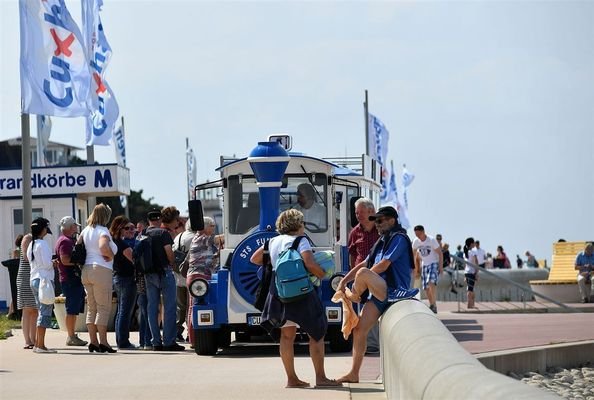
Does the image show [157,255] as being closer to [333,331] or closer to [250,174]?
[250,174]

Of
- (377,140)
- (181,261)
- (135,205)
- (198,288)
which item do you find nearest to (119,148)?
(377,140)

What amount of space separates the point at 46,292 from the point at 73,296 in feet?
2.55

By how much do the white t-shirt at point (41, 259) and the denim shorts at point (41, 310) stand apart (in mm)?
96

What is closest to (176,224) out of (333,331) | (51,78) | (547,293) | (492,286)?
(333,331)

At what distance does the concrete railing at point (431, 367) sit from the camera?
528 centimetres

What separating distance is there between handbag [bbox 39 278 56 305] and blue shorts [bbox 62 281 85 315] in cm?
67

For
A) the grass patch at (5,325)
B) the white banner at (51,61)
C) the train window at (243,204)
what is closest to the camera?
the train window at (243,204)

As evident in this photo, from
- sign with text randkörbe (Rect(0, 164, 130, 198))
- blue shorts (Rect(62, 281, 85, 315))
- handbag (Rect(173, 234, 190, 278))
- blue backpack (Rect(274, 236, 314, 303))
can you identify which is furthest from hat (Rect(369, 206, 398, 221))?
sign with text randkörbe (Rect(0, 164, 130, 198))

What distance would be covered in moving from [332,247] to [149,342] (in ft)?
9.91

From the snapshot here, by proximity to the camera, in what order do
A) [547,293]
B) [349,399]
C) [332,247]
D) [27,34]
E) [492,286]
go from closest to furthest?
1. [349,399]
2. [332,247]
3. [27,34]
4. [547,293]
5. [492,286]

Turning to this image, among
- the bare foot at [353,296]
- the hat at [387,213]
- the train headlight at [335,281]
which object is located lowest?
the train headlight at [335,281]

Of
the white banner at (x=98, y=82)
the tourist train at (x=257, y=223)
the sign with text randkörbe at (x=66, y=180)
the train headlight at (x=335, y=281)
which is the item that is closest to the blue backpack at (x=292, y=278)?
the tourist train at (x=257, y=223)

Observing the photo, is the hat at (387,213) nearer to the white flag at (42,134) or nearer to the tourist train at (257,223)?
the tourist train at (257,223)

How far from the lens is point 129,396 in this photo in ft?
39.6
